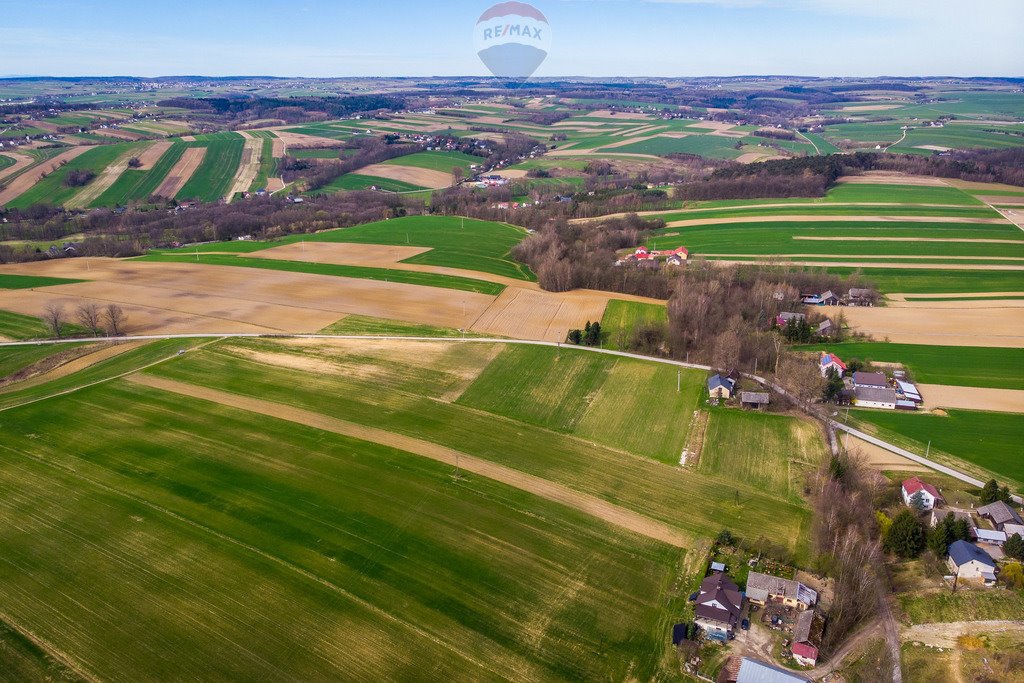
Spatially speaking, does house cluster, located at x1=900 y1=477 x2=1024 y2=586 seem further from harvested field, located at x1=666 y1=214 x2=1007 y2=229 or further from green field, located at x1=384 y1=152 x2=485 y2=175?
green field, located at x1=384 y1=152 x2=485 y2=175

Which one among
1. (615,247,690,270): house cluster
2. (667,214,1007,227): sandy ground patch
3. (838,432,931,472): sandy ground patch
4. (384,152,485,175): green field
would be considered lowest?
(838,432,931,472): sandy ground patch

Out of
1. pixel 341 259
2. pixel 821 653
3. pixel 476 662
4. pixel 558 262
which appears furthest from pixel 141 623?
pixel 341 259

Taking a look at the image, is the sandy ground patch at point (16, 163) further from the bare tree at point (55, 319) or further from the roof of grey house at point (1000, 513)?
the roof of grey house at point (1000, 513)

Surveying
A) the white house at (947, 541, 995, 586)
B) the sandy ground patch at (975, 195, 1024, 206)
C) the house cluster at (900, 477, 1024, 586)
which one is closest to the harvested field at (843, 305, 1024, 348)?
the house cluster at (900, 477, 1024, 586)

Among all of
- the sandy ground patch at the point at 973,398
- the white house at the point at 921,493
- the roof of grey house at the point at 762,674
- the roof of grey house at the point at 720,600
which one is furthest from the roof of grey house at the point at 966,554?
the sandy ground patch at the point at 973,398

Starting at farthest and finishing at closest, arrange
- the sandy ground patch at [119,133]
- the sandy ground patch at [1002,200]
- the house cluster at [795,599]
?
the sandy ground patch at [119,133]
the sandy ground patch at [1002,200]
the house cluster at [795,599]

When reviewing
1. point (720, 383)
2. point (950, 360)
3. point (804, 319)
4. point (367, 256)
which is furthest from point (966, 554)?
point (367, 256)
